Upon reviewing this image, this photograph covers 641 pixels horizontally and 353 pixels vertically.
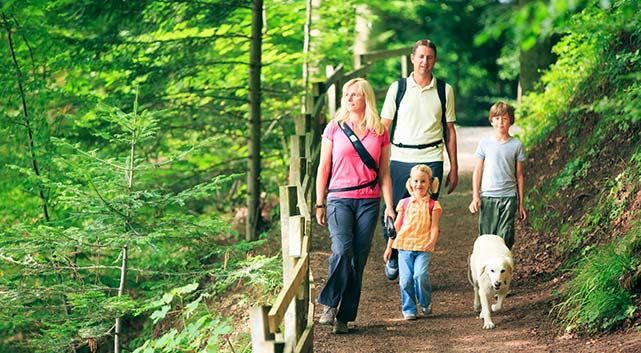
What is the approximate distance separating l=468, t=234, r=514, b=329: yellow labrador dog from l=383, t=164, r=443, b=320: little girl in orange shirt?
420 mm

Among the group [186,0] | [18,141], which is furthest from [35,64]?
[186,0]

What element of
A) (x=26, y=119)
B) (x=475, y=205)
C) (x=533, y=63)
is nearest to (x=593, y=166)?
(x=475, y=205)

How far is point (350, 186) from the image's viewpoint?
920 centimetres

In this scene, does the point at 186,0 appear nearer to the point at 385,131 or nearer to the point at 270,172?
the point at 270,172

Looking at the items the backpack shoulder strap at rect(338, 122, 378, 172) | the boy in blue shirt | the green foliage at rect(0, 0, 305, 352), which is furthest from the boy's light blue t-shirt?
the green foliage at rect(0, 0, 305, 352)

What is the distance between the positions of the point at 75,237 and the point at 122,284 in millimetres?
809

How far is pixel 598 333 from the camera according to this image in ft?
28.7

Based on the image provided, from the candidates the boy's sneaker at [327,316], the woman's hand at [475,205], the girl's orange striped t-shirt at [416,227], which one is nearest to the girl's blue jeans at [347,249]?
the boy's sneaker at [327,316]

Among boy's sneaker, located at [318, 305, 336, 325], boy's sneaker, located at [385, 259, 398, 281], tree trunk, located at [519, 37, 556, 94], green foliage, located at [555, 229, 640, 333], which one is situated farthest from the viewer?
tree trunk, located at [519, 37, 556, 94]

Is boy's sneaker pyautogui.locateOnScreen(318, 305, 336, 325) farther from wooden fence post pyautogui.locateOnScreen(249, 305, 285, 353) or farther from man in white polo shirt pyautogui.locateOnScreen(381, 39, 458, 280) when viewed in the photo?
wooden fence post pyautogui.locateOnScreen(249, 305, 285, 353)

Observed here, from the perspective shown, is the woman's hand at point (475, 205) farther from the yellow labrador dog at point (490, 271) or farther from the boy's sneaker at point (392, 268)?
the boy's sneaker at point (392, 268)

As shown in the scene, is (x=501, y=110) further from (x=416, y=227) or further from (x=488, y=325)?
(x=488, y=325)

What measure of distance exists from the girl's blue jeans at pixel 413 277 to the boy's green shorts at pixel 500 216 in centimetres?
100

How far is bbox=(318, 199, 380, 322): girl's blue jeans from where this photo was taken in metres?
9.21
